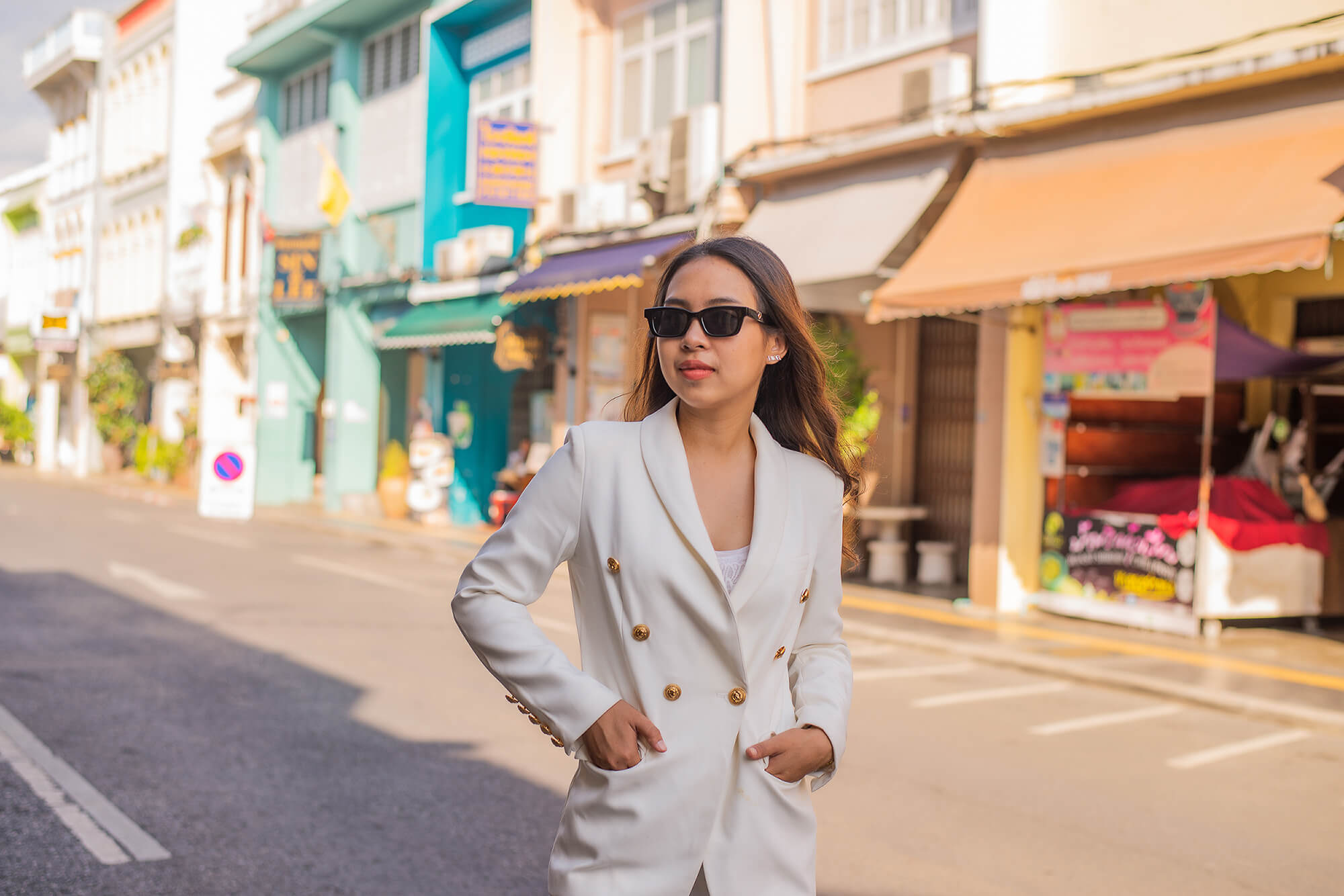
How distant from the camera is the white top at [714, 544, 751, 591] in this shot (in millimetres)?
2275

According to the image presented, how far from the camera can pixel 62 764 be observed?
6.38 metres

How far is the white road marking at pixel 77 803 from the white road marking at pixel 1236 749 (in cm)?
492

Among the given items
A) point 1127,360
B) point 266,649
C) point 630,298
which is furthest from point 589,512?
point 630,298

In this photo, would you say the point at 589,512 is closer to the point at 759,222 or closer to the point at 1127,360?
the point at 1127,360

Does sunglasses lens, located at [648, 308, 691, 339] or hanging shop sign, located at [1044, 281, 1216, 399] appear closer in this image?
sunglasses lens, located at [648, 308, 691, 339]

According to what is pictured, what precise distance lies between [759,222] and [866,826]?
10983mm

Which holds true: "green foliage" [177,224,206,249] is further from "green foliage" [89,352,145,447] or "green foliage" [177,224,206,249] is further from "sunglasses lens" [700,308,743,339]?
"sunglasses lens" [700,308,743,339]

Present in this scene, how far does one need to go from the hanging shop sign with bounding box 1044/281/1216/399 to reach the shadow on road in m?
7.14

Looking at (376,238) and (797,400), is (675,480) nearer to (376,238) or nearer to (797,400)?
(797,400)

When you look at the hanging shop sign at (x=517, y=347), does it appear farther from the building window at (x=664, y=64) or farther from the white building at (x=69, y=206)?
the white building at (x=69, y=206)

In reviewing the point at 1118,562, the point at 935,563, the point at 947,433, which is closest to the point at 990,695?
the point at 1118,562

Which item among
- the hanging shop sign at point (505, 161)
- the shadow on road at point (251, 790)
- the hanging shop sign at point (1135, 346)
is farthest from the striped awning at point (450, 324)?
the shadow on road at point (251, 790)

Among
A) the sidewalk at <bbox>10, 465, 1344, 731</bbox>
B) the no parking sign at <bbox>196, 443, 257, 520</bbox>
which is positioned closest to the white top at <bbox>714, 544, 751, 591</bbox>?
the no parking sign at <bbox>196, 443, 257, 520</bbox>

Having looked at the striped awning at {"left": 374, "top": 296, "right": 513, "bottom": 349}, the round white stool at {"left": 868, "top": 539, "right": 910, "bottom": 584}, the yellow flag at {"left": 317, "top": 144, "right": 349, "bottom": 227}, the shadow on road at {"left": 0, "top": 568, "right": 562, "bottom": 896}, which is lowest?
the shadow on road at {"left": 0, "top": 568, "right": 562, "bottom": 896}
